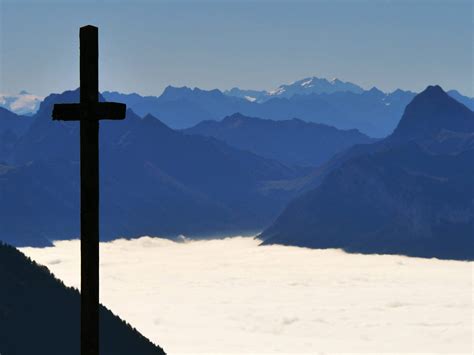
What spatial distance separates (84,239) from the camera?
30.0 meters

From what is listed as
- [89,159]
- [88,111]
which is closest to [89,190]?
[89,159]

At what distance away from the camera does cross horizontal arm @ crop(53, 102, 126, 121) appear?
2958 centimetres

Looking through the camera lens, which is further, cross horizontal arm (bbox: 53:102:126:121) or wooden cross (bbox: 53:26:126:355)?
cross horizontal arm (bbox: 53:102:126:121)

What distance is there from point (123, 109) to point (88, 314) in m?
6.61

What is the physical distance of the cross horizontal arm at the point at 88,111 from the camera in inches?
1164

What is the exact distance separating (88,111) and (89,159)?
4.83 feet

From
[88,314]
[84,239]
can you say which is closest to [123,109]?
[84,239]

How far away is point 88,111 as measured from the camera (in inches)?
1164

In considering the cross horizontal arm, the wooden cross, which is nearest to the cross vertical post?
the wooden cross

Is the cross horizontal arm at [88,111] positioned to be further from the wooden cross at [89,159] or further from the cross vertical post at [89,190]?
the cross vertical post at [89,190]

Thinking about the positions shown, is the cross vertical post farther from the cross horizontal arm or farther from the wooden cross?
the cross horizontal arm

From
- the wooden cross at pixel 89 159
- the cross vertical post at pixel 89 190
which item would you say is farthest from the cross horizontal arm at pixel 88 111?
the cross vertical post at pixel 89 190

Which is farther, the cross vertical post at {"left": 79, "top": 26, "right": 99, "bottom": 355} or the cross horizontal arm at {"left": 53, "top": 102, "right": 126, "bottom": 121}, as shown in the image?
the cross horizontal arm at {"left": 53, "top": 102, "right": 126, "bottom": 121}

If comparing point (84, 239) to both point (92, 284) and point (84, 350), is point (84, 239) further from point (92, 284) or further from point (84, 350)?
point (84, 350)
